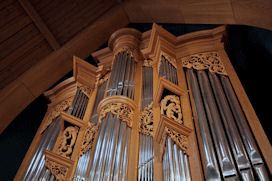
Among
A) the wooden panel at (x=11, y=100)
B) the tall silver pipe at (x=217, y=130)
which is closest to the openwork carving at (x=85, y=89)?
the wooden panel at (x=11, y=100)

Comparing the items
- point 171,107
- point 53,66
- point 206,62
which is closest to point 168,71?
point 206,62

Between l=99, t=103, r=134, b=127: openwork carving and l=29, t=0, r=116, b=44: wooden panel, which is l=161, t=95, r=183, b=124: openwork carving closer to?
l=99, t=103, r=134, b=127: openwork carving

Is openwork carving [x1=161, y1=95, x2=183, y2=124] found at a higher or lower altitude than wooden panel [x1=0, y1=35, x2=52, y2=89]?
lower

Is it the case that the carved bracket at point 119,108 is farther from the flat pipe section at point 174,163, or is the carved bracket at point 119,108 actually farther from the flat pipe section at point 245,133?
the flat pipe section at point 245,133

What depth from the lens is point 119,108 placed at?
4.62 meters

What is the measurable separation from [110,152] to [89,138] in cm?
101

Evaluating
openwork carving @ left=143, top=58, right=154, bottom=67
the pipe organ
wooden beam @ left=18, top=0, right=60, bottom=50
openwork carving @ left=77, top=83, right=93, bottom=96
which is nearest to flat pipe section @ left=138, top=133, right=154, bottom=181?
the pipe organ

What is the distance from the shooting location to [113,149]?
3.86 m

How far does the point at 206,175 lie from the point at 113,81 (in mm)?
2709

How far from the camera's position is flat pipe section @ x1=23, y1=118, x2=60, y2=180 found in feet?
15.5

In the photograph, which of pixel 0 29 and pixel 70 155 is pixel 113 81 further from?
pixel 0 29

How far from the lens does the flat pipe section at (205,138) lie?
3.18m

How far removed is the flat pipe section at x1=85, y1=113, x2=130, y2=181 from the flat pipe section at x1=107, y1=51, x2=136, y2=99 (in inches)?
27.8

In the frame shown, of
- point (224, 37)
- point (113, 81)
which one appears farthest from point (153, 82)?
point (224, 37)
